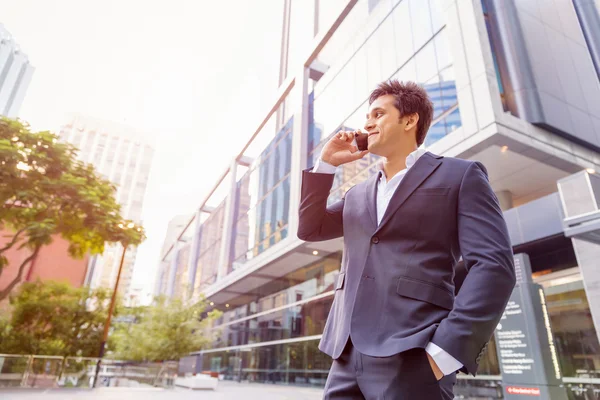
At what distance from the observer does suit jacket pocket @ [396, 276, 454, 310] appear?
149 cm

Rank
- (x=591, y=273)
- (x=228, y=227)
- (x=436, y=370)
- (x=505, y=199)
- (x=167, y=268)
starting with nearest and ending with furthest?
(x=436, y=370) → (x=591, y=273) → (x=505, y=199) → (x=228, y=227) → (x=167, y=268)

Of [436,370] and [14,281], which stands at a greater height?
[14,281]

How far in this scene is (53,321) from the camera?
22359 mm

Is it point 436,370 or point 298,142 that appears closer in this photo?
point 436,370

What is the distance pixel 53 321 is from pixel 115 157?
97563 millimetres

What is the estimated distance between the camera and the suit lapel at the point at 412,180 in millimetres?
1701

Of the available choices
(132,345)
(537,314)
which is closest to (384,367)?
(537,314)

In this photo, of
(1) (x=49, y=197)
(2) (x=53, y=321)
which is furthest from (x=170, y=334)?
(1) (x=49, y=197)

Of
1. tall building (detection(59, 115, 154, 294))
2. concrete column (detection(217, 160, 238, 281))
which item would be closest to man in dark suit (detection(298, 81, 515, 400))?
concrete column (detection(217, 160, 238, 281))

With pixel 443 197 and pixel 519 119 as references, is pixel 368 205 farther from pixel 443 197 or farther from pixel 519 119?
pixel 519 119

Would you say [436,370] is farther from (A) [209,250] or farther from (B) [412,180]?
(A) [209,250]

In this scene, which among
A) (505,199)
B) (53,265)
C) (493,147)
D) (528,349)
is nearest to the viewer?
(528,349)

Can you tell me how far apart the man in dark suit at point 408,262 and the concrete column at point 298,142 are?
1999cm

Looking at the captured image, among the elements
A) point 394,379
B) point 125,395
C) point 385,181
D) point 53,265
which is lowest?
point 125,395
